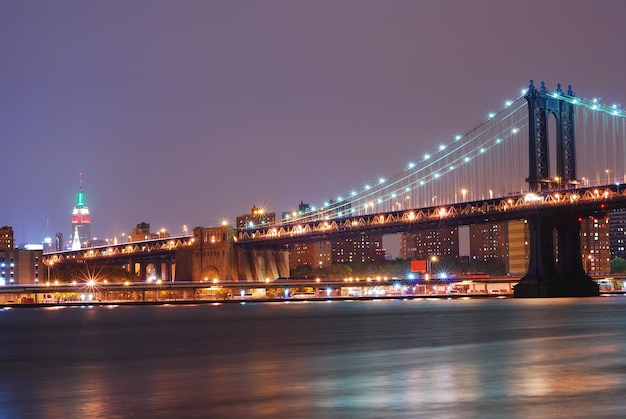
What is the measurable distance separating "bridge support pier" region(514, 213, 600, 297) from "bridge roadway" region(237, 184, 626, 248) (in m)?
1.55

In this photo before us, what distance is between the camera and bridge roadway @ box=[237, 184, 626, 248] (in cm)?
9538

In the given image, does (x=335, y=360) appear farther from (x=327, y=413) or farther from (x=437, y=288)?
(x=437, y=288)

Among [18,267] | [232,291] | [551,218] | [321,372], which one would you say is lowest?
[232,291]

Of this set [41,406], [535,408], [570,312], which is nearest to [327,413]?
[535,408]

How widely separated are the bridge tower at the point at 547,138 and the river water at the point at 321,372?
41.2 metres

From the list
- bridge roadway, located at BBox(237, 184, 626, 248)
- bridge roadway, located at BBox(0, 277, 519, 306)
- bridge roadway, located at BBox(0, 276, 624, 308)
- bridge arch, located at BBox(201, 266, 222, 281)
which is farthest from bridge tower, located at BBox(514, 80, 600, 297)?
bridge arch, located at BBox(201, 266, 222, 281)

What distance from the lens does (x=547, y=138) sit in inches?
4043

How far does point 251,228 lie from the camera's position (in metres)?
146

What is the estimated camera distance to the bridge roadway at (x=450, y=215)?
9538 cm

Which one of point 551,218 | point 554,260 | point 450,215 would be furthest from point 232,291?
point 551,218

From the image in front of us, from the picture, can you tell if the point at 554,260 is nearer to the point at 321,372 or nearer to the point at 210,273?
the point at 210,273

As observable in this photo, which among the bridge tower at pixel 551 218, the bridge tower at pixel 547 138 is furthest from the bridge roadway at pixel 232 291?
the bridge tower at pixel 547 138

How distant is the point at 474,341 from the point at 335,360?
448 inches

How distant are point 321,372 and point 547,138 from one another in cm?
7444
